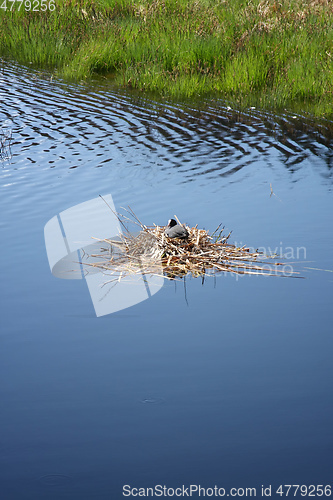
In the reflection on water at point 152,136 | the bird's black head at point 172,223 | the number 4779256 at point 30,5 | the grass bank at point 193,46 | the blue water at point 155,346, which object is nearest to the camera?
the blue water at point 155,346

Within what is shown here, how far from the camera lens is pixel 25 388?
4.50 metres

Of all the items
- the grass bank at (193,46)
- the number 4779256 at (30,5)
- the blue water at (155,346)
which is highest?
the number 4779256 at (30,5)

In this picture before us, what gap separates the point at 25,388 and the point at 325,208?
4.63 meters

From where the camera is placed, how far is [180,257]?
6.41m

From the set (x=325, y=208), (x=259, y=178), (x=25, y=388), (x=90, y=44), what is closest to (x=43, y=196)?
(x=259, y=178)

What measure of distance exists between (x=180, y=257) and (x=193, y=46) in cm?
834

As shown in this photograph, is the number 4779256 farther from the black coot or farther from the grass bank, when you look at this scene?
the black coot

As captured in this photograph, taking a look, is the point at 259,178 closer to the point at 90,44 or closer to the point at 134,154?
the point at 134,154

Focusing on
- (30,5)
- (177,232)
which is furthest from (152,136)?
(30,5)

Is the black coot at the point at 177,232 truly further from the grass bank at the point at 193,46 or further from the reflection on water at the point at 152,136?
the grass bank at the point at 193,46

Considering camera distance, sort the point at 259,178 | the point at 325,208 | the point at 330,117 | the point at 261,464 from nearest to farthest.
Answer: the point at 261,464
the point at 325,208
the point at 259,178
the point at 330,117

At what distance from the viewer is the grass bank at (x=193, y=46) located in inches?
501
